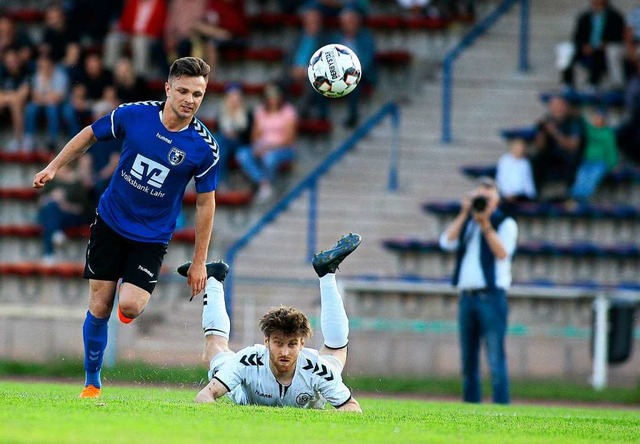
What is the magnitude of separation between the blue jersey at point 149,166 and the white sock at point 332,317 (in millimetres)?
1410

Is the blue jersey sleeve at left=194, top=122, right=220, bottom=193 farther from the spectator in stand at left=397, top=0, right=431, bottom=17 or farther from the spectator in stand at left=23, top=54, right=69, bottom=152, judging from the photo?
Result: the spectator in stand at left=397, top=0, right=431, bottom=17

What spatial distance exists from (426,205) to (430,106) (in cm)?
277

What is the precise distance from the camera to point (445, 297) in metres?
17.5

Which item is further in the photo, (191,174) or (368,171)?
(368,171)

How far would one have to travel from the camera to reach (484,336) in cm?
1388

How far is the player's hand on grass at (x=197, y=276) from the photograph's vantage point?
34.4ft

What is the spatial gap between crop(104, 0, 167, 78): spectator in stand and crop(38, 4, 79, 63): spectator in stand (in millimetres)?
641

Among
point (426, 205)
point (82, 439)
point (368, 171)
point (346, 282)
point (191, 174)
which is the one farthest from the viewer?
point (368, 171)

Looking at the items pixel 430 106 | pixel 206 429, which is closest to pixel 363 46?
pixel 430 106

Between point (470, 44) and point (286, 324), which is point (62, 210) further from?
point (286, 324)

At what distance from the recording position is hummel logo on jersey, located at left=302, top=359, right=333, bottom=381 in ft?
Result: 32.8

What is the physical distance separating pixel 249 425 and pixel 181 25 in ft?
46.1

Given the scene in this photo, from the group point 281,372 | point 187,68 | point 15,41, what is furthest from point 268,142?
point 281,372

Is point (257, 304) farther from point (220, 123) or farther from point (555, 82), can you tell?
point (555, 82)
